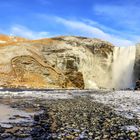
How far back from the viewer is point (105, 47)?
8125cm

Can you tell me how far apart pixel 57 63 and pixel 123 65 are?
1873 cm

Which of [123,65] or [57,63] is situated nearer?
[57,63]

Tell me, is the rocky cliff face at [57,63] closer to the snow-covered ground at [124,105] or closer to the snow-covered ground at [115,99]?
the snow-covered ground at [115,99]

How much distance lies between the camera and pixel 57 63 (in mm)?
72562

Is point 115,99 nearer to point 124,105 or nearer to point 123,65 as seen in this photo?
point 124,105

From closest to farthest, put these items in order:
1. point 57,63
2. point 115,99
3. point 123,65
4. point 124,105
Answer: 1. point 124,105
2. point 115,99
3. point 57,63
4. point 123,65

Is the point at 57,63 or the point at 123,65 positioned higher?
the point at 123,65

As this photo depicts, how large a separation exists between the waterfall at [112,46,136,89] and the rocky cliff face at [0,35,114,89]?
1377mm

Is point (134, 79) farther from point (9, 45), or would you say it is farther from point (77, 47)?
point (9, 45)

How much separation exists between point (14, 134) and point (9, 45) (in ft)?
182

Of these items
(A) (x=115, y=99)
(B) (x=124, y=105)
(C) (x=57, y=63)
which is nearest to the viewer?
(B) (x=124, y=105)

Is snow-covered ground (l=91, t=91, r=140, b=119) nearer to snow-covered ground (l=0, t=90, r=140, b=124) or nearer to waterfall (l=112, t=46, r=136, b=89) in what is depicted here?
snow-covered ground (l=0, t=90, r=140, b=124)

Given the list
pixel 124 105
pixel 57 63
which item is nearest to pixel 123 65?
pixel 57 63

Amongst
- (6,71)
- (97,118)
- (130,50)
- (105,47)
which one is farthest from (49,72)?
(97,118)
